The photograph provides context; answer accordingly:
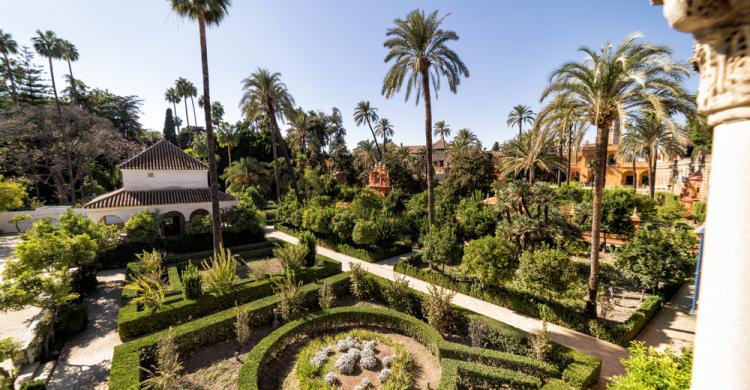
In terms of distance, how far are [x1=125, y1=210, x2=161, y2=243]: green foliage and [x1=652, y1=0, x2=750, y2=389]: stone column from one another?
931 inches

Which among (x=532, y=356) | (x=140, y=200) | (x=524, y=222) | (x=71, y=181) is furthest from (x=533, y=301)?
(x=71, y=181)

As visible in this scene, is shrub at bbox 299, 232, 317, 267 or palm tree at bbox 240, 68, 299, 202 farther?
palm tree at bbox 240, 68, 299, 202

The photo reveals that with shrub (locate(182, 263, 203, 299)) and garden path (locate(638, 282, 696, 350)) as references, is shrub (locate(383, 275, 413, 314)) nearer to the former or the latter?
garden path (locate(638, 282, 696, 350))

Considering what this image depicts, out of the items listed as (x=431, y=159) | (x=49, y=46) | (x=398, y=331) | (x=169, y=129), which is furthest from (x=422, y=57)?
(x=169, y=129)

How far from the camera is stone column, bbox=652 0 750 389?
2.05 m

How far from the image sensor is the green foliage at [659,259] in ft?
39.9

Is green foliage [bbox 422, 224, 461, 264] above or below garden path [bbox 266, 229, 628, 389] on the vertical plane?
above

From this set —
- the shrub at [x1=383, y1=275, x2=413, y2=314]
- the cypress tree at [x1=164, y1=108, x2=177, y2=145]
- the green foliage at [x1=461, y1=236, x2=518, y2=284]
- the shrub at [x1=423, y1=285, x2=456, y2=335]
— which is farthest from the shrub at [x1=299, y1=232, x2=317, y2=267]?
the cypress tree at [x1=164, y1=108, x2=177, y2=145]

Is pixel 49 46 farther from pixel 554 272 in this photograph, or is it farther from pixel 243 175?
pixel 554 272

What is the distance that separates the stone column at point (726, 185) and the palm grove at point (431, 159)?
318 inches

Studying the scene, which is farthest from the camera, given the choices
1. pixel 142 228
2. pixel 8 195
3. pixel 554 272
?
pixel 142 228

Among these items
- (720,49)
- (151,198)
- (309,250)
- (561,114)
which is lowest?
(309,250)

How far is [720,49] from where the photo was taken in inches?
86.3

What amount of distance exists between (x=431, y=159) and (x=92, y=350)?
16.9 metres
